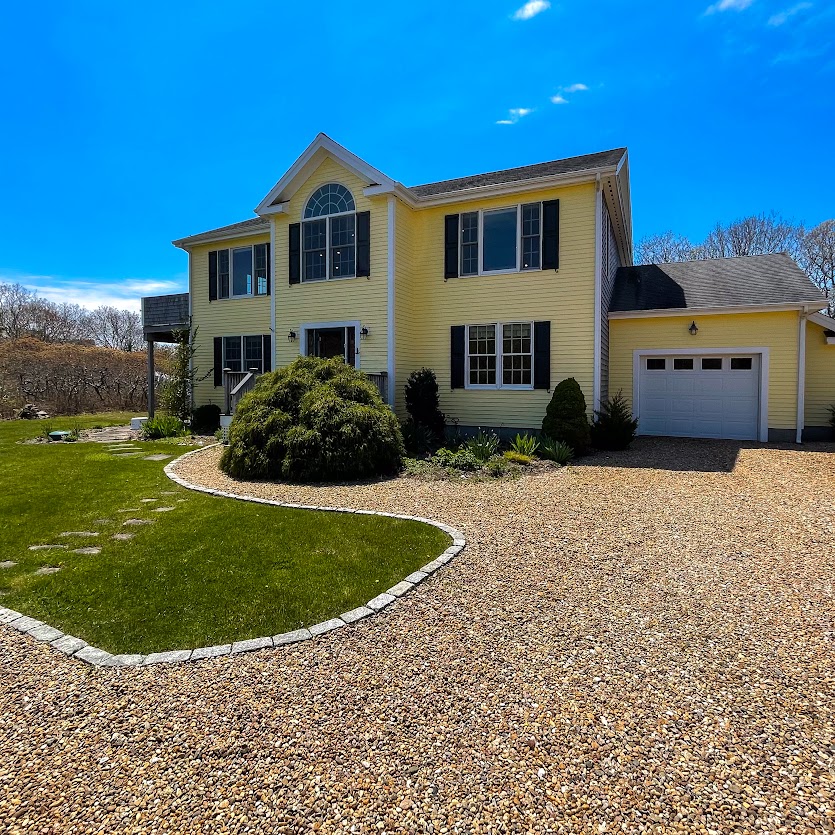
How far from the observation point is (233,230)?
15.7 metres

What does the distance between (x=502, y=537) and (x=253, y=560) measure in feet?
8.65

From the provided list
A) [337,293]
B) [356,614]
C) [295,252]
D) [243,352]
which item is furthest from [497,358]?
[356,614]

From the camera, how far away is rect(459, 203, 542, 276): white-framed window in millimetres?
12188

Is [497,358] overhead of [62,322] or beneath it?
beneath

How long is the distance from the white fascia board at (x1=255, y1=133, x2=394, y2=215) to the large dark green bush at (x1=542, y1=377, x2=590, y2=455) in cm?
674

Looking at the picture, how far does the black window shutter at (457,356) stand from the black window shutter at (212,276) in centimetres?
862

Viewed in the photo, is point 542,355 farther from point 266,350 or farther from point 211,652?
point 211,652

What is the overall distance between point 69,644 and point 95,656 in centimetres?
29

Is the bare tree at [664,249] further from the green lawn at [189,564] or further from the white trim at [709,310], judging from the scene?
the green lawn at [189,564]

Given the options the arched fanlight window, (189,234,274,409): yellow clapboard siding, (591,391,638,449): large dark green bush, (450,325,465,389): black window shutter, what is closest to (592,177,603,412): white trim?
(591,391,638,449): large dark green bush

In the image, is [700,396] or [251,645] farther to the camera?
[700,396]

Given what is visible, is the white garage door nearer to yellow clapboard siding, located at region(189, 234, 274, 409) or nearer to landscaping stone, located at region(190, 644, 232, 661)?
yellow clapboard siding, located at region(189, 234, 274, 409)

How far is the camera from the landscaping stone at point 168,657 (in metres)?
3.02

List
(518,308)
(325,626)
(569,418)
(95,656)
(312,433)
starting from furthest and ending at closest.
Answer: (518,308) → (569,418) → (312,433) → (325,626) → (95,656)
